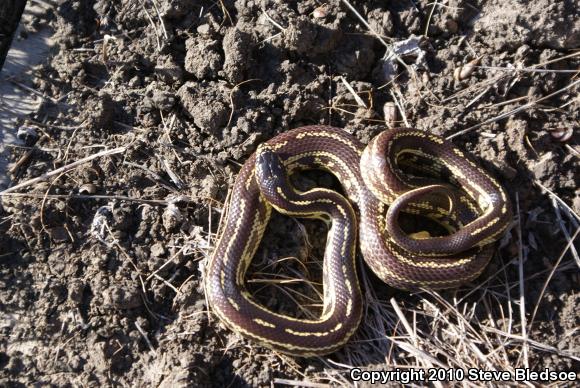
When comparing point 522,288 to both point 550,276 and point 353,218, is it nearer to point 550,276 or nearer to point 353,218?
point 550,276

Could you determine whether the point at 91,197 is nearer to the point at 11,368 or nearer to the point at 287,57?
the point at 11,368

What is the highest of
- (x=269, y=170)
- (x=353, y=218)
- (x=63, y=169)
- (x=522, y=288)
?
(x=269, y=170)

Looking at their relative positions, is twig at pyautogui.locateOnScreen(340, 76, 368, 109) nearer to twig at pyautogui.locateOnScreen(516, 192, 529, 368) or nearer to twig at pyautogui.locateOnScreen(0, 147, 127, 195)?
twig at pyautogui.locateOnScreen(516, 192, 529, 368)

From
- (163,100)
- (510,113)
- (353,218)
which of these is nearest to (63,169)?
(163,100)

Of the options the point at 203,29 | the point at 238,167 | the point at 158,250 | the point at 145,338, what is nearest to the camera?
the point at 145,338

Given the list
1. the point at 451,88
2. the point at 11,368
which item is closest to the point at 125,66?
the point at 11,368

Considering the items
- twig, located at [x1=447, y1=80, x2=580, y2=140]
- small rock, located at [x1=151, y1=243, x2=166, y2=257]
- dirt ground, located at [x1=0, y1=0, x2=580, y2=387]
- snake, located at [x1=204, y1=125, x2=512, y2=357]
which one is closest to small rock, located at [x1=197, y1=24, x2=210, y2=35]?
dirt ground, located at [x1=0, y1=0, x2=580, y2=387]

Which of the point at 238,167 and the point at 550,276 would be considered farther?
the point at 238,167
